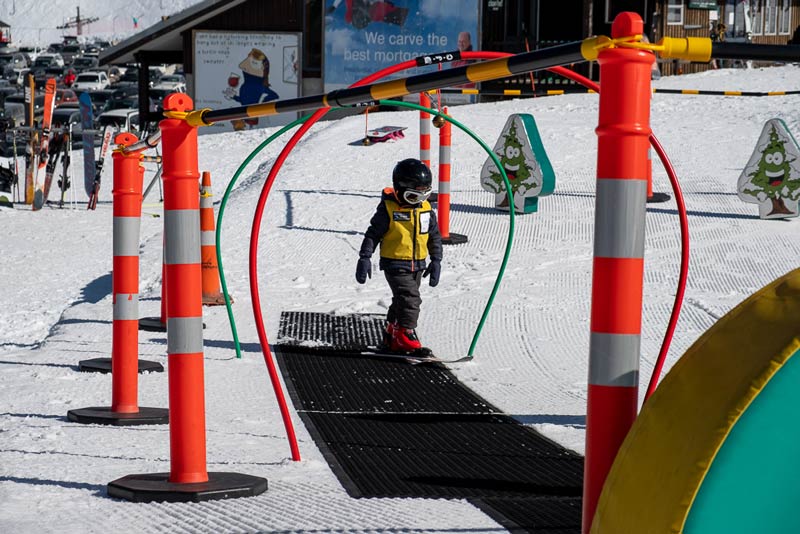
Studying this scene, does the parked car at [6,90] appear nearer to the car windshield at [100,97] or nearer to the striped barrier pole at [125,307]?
the car windshield at [100,97]

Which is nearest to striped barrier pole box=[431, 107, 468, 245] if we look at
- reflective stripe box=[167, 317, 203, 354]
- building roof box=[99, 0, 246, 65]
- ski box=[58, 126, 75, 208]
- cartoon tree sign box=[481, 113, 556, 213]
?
cartoon tree sign box=[481, 113, 556, 213]

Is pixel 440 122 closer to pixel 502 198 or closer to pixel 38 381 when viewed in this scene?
pixel 502 198

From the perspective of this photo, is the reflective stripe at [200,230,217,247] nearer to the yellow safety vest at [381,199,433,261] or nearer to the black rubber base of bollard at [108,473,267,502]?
the yellow safety vest at [381,199,433,261]

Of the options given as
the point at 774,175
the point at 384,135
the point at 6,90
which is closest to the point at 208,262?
the point at 774,175

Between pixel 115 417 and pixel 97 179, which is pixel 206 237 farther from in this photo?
pixel 97 179

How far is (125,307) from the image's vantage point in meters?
5.14

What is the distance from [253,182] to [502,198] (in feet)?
14.4

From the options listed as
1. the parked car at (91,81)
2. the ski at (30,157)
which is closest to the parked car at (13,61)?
the parked car at (91,81)

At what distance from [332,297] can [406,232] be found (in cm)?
234

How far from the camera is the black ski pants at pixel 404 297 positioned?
23.8 feet

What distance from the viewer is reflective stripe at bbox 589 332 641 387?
233cm

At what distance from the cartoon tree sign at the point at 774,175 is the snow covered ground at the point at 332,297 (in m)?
0.20

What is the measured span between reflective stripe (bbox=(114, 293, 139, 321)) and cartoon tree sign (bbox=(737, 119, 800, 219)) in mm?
8181

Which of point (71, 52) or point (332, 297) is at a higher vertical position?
point (71, 52)
